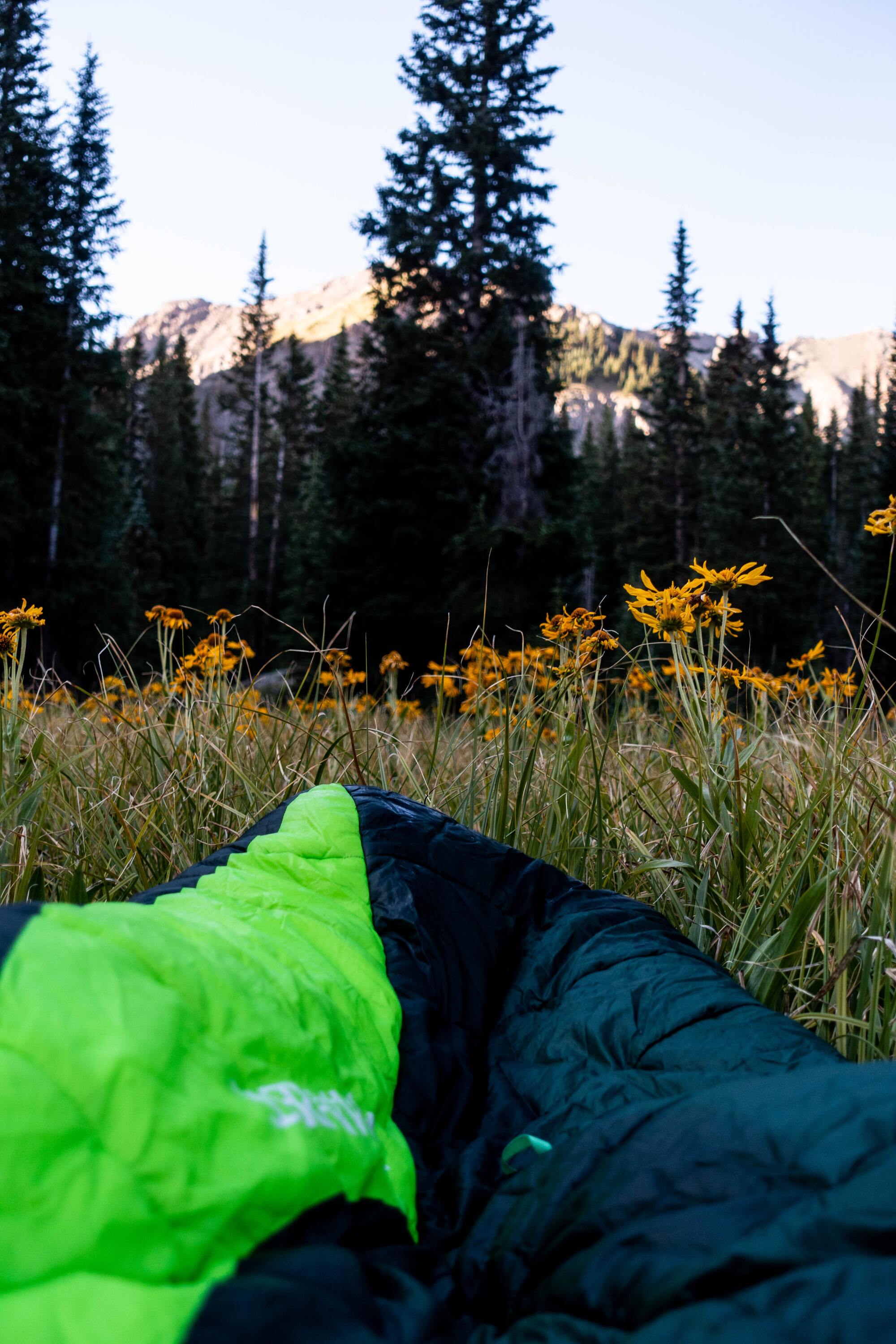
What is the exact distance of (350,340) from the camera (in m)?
95.5

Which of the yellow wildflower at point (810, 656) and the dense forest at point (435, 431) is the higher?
the dense forest at point (435, 431)

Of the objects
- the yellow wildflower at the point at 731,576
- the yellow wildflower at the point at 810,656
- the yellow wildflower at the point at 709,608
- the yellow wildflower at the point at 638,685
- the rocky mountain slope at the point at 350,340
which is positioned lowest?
the yellow wildflower at the point at 638,685

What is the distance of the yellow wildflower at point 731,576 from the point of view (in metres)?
1.75

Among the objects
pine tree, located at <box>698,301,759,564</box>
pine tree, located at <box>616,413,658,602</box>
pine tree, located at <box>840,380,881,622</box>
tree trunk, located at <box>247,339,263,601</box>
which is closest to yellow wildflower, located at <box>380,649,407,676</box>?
pine tree, located at <box>616,413,658,602</box>

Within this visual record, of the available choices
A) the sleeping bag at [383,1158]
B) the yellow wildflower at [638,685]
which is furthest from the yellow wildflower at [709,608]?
the yellow wildflower at [638,685]

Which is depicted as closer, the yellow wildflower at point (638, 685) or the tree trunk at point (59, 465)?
the yellow wildflower at point (638, 685)

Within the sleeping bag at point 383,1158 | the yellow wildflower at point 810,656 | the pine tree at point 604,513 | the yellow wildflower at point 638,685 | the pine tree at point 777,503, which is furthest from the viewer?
the pine tree at point 604,513

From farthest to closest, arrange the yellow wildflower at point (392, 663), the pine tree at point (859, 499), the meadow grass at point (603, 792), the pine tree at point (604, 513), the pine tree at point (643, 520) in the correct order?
the pine tree at point (604, 513) → the pine tree at point (643, 520) → the pine tree at point (859, 499) → the yellow wildflower at point (392, 663) → the meadow grass at point (603, 792)

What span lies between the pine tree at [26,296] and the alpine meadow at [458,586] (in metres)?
0.09

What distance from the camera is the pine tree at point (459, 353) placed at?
14.0 metres

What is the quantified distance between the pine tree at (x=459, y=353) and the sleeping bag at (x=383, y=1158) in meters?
12.3

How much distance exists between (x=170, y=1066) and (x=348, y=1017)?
0.35 meters

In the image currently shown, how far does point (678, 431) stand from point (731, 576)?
28.1m

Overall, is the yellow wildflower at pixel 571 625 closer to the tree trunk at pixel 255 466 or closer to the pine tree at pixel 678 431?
the pine tree at pixel 678 431
